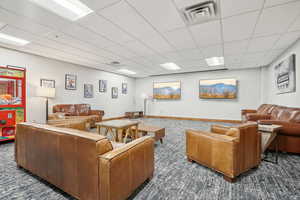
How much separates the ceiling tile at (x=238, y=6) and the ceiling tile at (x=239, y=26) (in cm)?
17

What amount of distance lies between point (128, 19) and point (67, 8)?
3.30 ft

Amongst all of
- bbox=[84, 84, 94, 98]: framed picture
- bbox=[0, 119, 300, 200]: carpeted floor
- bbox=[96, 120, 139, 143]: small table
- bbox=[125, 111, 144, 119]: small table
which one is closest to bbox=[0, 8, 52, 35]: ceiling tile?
bbox=[96, 120, 139, 143]: small table

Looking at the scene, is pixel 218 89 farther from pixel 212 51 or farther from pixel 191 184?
pixel 191 184

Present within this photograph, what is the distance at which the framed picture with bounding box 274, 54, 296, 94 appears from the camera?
142 inches

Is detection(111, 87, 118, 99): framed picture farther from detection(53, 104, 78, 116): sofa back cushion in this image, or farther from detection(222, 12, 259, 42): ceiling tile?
detection(222, 12, 259, 42): ceiling tile

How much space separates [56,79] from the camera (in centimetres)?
518

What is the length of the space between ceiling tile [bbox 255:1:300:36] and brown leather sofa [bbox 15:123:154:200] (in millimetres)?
2962

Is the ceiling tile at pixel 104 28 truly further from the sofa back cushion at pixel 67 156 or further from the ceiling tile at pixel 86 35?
the sofa back cushion at pixel 67 156

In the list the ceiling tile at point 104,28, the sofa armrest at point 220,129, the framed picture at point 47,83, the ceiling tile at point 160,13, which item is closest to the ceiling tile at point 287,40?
the ceiling tile at point 160,13

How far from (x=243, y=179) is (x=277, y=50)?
4399 mm

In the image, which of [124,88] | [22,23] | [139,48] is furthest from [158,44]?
[124,88]

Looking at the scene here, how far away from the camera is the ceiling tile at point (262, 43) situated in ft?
11.0

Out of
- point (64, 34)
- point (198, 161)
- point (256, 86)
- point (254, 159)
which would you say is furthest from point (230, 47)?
point (64, 34)

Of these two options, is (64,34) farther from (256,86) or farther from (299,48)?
(256,86)
